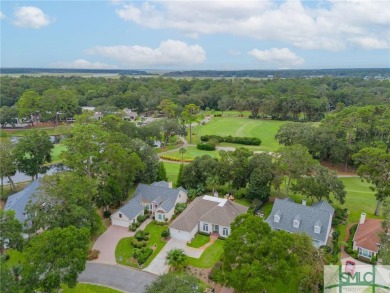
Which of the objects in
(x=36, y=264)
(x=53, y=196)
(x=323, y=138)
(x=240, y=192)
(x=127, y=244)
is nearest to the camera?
(x=36, y=264)

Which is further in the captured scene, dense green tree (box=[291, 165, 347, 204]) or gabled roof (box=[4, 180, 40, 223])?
dense green tree (box=[291, 165, 347, 204])

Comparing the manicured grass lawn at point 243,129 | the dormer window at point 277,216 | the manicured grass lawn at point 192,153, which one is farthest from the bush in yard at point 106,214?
the manicured grass lawn at point 243,129

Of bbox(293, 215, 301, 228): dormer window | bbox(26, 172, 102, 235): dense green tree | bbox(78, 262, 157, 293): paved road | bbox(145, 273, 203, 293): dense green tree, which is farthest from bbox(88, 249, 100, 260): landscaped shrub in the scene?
bbox(293, 215, 301, 228): dormer window

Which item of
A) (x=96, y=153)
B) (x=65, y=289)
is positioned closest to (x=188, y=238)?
(x=65, y=289)

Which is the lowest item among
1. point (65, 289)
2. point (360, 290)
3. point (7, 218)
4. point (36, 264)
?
point (65, 289)

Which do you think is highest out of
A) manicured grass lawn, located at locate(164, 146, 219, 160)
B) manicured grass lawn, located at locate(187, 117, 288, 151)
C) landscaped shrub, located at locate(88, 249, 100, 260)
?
manicured grass lawn, located at locate(187, 117, 288, 151)

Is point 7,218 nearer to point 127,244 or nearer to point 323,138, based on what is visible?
point 127,244

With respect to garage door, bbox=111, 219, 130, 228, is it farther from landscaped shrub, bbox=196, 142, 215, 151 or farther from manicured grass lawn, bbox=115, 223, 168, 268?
landscaped shrub, bbox=196, 142, 215, 151

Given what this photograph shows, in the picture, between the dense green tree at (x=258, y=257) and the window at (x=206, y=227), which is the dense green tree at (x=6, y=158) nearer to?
the window at (x=206, y=227)
